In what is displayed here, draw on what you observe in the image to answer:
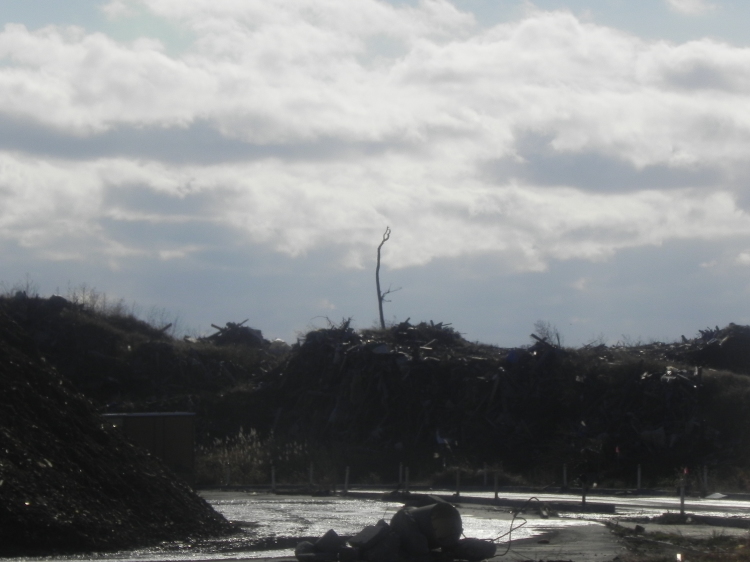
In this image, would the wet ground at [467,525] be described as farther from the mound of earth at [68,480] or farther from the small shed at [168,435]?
the small shed at [168,435]

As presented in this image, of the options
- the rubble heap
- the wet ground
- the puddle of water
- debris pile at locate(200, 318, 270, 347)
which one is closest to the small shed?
the wet ground

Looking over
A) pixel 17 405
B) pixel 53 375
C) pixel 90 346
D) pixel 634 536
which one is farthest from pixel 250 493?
pixel 90 346

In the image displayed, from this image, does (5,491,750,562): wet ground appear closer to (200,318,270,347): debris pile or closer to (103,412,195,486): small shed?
(103,412,195,486): small shed

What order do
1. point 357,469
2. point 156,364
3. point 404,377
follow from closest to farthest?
point 357,469 → point 404,377 → point 156,364

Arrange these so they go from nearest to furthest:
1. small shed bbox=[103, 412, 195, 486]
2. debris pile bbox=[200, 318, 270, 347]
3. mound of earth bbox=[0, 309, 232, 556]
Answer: mound of earth bbox=[0, 309, 232, 556], small shed bbox=[103, 412, 195, 486], debris pile bbox=[200, 318, 270, 347]

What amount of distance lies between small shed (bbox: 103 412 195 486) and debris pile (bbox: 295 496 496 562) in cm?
1496

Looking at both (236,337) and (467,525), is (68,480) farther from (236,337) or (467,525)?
(236,337)

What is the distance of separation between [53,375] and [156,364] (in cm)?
2455

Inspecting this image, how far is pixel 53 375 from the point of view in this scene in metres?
19.2

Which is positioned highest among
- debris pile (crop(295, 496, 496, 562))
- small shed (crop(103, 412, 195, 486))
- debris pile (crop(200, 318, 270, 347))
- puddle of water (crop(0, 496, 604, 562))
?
debris pile (crop(200, 318, 270, 347))

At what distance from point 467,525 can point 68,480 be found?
293 inches

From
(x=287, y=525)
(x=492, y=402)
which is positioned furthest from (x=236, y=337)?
(x=287, y=525)

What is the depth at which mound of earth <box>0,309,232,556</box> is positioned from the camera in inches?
562

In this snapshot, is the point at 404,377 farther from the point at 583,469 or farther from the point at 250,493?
the point at 250,493
